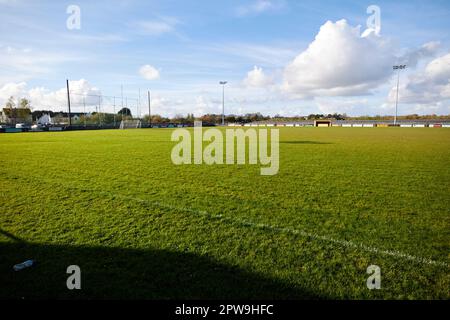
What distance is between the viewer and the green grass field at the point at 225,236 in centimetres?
333

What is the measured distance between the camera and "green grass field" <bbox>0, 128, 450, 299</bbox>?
3.33 metres

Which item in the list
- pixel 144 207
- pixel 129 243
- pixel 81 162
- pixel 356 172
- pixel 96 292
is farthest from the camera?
pixel 81 162

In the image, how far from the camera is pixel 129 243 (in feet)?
14.4

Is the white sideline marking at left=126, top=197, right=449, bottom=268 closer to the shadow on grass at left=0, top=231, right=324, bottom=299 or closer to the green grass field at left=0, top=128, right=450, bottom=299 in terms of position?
the green grass field at left=0, top=128, right=450, bottom=299

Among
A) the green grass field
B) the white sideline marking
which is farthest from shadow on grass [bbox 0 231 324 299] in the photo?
the white sideline marking

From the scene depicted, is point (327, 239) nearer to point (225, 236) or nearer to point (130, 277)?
point (225, 236)

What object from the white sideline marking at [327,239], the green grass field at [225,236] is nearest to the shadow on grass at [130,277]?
the green grass field at [225,236]

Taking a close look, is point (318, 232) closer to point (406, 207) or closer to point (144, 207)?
point (406, 207)

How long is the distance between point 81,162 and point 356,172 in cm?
1098

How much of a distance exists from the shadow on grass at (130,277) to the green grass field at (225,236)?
1cm

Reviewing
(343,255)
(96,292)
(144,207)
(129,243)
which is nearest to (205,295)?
(96,292)

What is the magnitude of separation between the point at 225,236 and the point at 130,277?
5.44 ft

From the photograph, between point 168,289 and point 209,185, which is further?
point 209,185

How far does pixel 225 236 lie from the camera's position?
4.62 m
